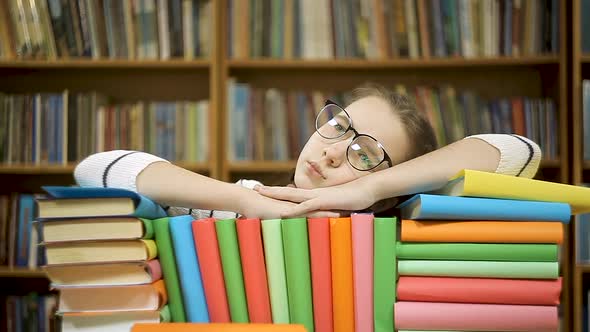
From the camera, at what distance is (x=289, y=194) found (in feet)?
2.82

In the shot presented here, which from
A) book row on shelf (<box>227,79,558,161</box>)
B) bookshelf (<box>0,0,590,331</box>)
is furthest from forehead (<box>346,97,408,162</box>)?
book row on shelf (<box>227,79,558,161</box>)

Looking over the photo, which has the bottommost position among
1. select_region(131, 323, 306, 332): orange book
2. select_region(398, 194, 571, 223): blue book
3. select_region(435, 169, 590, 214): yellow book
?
select_region(131, 323, 306, 332): orange book

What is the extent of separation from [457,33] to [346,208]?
68.4 inches

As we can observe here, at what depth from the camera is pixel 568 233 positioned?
2326mm

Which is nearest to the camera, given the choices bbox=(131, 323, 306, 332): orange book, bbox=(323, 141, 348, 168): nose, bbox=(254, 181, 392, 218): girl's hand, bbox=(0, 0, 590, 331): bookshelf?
bbox=(131, 323, 306, 332): orange book

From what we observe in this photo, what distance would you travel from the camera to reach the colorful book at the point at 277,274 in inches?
28.6

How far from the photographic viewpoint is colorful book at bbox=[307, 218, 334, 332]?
Result: 713 mm

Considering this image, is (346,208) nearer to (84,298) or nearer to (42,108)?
(84,298)

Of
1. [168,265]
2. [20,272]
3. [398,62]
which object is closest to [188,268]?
[168,265]

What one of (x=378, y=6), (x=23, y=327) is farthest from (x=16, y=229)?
(x=378, y=6)

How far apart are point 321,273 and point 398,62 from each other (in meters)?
1.77

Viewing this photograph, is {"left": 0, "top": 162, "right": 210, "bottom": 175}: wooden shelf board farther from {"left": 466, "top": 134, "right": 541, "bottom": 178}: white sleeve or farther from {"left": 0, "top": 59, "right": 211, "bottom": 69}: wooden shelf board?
{"left": 466, "top": 134, "right": 541, "bottom": 178}: white sleeve

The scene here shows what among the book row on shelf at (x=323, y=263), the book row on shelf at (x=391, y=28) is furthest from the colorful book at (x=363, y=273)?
the book row on shelf at (x=391, y=28)

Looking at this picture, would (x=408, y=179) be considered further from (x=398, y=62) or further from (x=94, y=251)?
(x=398, y=62)
